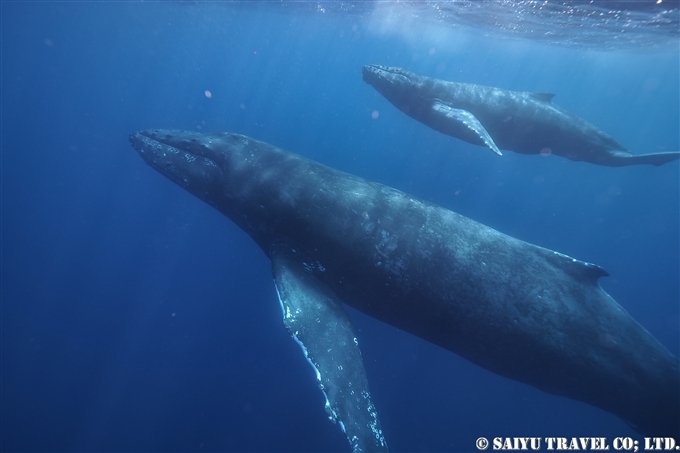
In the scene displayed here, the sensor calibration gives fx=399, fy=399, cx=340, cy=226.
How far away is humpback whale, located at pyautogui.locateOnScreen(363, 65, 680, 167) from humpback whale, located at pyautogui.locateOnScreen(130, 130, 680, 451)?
270 inches

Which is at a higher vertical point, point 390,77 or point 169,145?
point 390,77

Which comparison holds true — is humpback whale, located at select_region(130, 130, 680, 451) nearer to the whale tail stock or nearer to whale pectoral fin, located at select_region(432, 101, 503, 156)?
whale pectoral fin, located at select_region(432, 101, 503, 156)

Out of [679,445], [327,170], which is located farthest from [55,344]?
[679,445]

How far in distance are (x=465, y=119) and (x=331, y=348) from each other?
8075 mm

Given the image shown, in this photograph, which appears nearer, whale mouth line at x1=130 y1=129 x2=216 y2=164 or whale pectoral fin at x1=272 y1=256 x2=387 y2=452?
whale pectoral fin at x1=272 y1=256 x2=387 y2=452

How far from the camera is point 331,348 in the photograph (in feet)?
19.9

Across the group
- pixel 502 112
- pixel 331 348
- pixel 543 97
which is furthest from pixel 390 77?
pixel 331 348

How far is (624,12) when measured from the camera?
20.0 m

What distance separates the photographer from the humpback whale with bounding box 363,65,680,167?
42.6ft

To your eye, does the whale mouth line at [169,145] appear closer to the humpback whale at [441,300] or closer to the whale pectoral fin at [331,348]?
the humpback whale at [441,300]

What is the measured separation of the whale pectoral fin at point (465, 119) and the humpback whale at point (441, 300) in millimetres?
4164

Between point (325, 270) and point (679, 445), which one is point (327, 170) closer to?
point (325, 270)

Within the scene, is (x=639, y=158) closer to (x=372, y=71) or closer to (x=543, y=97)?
(x=543, y=97)

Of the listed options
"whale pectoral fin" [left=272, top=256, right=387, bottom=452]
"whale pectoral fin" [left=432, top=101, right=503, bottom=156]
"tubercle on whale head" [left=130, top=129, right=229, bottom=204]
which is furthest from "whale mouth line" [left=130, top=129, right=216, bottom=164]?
"whale pectoral fin" [left=432, top=101, right=503, bottom=156]
